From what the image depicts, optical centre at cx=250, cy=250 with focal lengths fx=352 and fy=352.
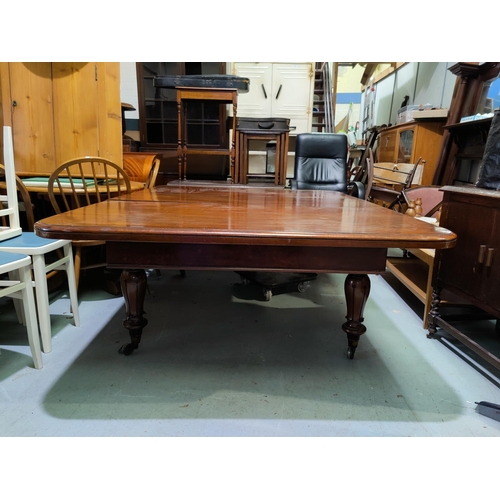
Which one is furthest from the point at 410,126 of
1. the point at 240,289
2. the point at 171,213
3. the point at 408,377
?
the point at 171,213

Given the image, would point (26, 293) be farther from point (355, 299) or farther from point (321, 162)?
point (321, 162)

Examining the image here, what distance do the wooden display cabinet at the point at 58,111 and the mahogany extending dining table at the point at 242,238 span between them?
149 cm

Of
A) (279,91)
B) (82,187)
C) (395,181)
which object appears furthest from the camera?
(279,91)

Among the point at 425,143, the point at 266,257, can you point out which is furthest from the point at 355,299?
the point at 425,143

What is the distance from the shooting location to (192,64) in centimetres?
469

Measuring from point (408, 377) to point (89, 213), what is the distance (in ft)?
4.87

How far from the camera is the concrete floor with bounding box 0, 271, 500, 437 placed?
4.04 feet

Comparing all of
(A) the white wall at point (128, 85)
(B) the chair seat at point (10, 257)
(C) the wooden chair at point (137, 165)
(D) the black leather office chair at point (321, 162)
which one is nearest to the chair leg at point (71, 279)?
(B) the chair seat at point (10, 257)

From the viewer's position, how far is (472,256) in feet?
5.20

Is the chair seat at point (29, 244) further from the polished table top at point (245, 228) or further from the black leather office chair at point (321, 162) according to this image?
the black leather office chair at point (321, 162)

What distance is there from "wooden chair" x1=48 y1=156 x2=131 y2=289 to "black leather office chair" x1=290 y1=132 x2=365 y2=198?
Answer: 1.83 metres

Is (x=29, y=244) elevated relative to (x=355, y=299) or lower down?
elevated

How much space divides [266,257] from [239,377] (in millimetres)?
615

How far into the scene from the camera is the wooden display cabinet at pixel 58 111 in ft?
8.52
